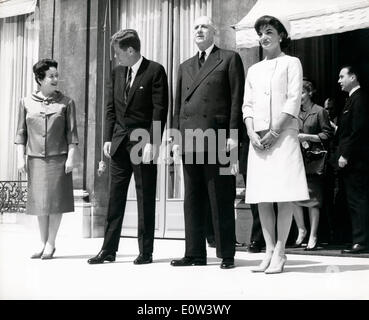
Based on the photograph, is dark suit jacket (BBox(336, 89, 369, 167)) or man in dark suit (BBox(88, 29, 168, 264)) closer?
man in dark suit (BBox(88, 29, 168, 264))

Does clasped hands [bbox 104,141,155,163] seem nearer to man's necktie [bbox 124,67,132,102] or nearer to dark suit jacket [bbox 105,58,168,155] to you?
dark suit jacket [bbox 105,58,168,155]

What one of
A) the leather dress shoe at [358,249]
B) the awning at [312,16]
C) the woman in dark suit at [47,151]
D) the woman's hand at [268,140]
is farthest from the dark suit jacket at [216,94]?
the leather dress shoe at [358,249]

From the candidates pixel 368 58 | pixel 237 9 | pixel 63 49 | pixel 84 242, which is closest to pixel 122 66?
pixel 237 9

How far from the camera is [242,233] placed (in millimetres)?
6934

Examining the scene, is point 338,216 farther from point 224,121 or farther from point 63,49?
point 63,49

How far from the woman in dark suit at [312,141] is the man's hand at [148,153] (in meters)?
2.15

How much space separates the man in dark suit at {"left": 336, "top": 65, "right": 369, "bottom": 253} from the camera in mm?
6066

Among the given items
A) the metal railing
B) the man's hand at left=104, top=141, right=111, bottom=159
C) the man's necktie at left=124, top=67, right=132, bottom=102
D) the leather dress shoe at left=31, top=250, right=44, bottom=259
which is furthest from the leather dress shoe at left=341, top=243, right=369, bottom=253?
the metal railing

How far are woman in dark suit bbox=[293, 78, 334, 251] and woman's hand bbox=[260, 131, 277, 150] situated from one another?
210 centimetres

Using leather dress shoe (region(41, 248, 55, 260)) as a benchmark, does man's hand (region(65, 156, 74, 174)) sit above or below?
above

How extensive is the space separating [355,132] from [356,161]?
324 mm

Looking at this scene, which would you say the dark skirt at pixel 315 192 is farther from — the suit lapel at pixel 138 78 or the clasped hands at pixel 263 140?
the suit lapel at pixel 138 78

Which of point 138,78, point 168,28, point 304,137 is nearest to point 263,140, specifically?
point 138,78
